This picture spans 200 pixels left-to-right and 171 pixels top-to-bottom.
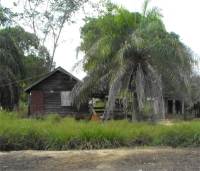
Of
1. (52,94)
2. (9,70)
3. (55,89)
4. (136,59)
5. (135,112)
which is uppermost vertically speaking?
(9,70)

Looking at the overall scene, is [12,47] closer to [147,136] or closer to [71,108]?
[71,108]

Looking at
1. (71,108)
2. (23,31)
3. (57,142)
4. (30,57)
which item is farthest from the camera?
(30,57)

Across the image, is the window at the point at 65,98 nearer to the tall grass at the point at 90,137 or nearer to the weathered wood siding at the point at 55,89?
the weathered wood siding at the point at 55,89

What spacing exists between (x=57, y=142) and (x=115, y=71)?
18.9ft

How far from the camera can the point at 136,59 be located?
15.8m

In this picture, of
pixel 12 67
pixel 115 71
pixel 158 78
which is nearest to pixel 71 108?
pixel 12 67

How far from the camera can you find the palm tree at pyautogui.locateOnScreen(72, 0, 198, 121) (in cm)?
1476

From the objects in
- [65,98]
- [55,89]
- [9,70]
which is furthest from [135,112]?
[9,70]

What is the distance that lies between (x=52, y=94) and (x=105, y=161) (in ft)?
52.8

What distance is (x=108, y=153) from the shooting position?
9586 millimetres

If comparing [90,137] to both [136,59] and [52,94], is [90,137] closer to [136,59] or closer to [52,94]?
[136,59]

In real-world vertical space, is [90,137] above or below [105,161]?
above

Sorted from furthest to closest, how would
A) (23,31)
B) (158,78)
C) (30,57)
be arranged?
(30,57)
(23,31)
(158,78)

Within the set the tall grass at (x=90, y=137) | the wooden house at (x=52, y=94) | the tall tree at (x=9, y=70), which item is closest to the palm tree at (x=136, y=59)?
the tall grass at (x=90, y=137)
